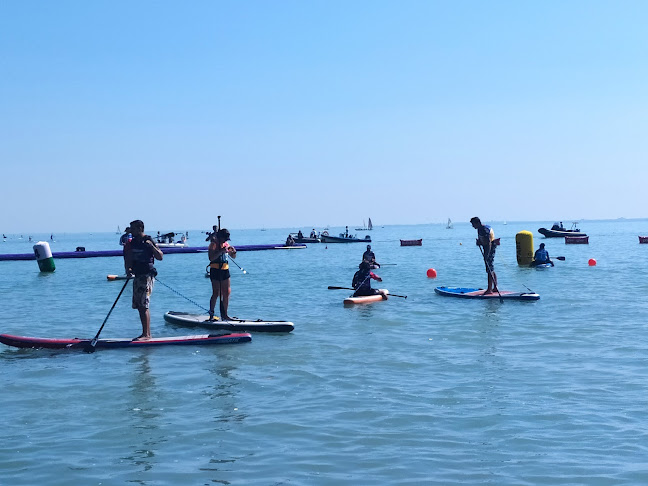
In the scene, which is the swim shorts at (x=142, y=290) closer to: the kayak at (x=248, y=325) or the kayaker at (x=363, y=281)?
the kayak at (x=248, y=325)

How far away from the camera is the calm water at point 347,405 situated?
6.39 m

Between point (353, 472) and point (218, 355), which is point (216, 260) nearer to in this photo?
point (218, 355)

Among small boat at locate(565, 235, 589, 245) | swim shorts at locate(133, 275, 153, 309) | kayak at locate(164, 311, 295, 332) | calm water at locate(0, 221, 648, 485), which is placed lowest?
calm water at locate(0, 221, 648, 485)

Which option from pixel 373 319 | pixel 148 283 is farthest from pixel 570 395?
pixel 373 319

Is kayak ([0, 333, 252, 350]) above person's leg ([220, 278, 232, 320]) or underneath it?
underneath

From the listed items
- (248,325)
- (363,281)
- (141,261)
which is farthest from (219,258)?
(363,281)

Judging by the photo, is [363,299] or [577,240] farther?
[577,240]

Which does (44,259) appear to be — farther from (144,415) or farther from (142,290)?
(144,415)

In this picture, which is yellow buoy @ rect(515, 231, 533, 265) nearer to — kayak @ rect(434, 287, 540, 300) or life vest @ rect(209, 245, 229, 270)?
kayak @ rect(434, 287, 540, 300)

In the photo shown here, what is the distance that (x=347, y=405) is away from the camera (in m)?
8.57

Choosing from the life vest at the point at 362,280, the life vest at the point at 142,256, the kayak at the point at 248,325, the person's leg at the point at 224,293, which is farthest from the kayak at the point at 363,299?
the life vest at the point at 142,256

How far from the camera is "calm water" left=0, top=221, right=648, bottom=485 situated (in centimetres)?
639

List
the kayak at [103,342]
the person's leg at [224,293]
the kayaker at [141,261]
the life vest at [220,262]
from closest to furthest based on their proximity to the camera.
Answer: the kayaker at [141,261]
the kayak at [103,342]
the life vest at [220,262]
the person's leg at [224,293]

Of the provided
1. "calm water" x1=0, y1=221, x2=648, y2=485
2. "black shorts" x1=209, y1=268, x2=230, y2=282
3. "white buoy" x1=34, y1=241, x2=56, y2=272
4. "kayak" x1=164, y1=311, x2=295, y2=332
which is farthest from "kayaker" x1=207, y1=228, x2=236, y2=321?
"white buoy" x1=34, y1=241, x2=56, y2=272
